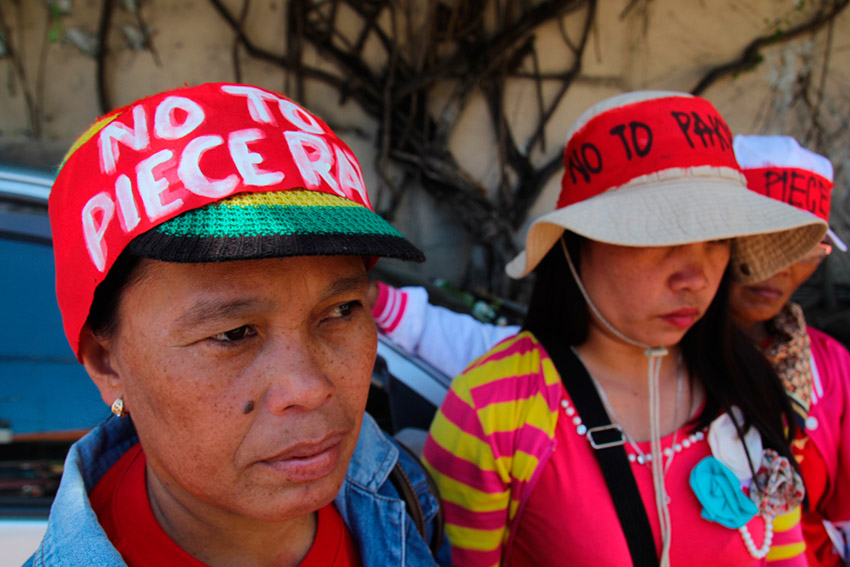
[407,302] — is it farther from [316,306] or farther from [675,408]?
[316,306]

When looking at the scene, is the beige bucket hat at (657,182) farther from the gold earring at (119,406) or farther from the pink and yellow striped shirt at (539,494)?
the gold earring at (119,406)

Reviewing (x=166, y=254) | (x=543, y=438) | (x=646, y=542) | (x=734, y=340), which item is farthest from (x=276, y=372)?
(x=734, y=340)

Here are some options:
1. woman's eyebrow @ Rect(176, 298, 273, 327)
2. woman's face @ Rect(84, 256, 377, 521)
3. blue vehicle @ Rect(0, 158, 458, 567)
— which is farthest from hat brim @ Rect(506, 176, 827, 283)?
blue vehicle @ Rect(0, 158, 458, 567)

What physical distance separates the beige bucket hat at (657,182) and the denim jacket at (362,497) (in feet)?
2.22

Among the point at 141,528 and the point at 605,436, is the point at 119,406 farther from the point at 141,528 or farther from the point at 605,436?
the point at 605,436

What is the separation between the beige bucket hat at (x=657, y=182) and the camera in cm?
140

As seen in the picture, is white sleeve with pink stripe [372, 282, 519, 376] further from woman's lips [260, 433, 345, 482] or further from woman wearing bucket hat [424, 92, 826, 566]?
woman's lips [260, 433, 345, 482]

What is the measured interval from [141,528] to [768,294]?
1992 millimetres

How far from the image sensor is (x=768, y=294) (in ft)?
6.72

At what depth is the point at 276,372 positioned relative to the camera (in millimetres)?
839

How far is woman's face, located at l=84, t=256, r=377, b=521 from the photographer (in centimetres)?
81

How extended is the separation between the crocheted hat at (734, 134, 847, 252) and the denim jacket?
5.06 feet

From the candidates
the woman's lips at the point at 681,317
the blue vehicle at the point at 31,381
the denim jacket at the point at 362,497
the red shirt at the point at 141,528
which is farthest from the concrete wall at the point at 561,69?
the red shirt at the point at 141,528

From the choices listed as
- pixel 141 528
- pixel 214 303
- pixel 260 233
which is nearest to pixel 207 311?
pixel 214 303
